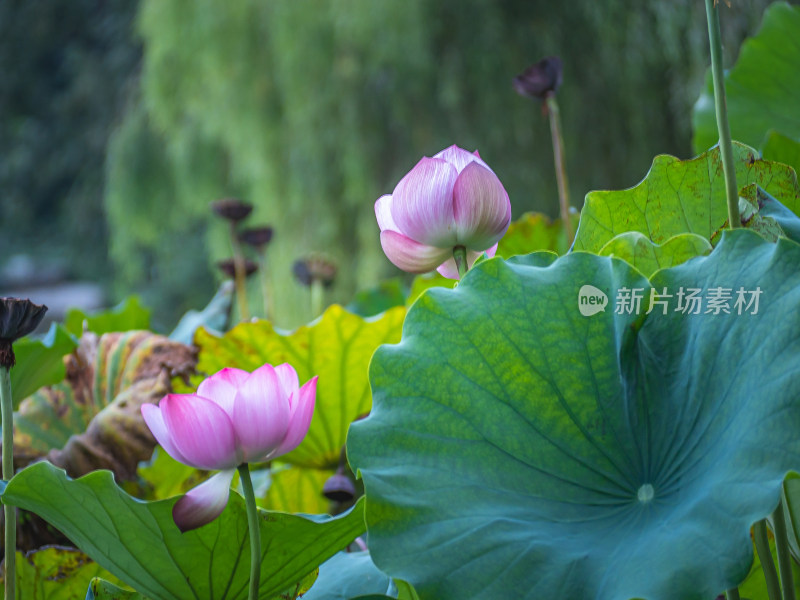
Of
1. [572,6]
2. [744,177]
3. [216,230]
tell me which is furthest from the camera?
[216,230]

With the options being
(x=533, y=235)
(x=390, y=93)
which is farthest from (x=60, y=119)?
(x=533, y=235)

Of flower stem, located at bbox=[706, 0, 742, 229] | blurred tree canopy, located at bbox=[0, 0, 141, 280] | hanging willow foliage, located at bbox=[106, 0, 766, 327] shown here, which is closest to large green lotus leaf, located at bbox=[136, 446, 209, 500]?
flower stem, located at bbox=[706, 0, 742, 229]

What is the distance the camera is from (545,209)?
8.07 feet

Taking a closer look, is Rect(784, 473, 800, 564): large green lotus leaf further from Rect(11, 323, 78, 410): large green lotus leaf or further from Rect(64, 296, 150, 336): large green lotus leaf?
Rect(64, 296, 150, 336): large green lotus leaf

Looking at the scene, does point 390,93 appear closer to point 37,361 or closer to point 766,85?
point 766,85

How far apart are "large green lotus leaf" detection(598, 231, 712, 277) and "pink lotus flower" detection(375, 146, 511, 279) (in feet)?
0.17

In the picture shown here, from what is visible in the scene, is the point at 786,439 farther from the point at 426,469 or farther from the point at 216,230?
the point at 216,230

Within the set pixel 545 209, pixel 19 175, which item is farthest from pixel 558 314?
pixel 19 175

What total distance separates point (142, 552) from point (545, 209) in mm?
2266

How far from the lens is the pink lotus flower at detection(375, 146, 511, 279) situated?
0.32 m

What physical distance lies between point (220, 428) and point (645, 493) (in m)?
0.16

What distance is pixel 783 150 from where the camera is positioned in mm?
428

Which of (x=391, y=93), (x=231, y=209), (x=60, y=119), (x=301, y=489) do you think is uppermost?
(x=60, y=119)

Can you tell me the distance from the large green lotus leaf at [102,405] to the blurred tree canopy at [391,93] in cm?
182
